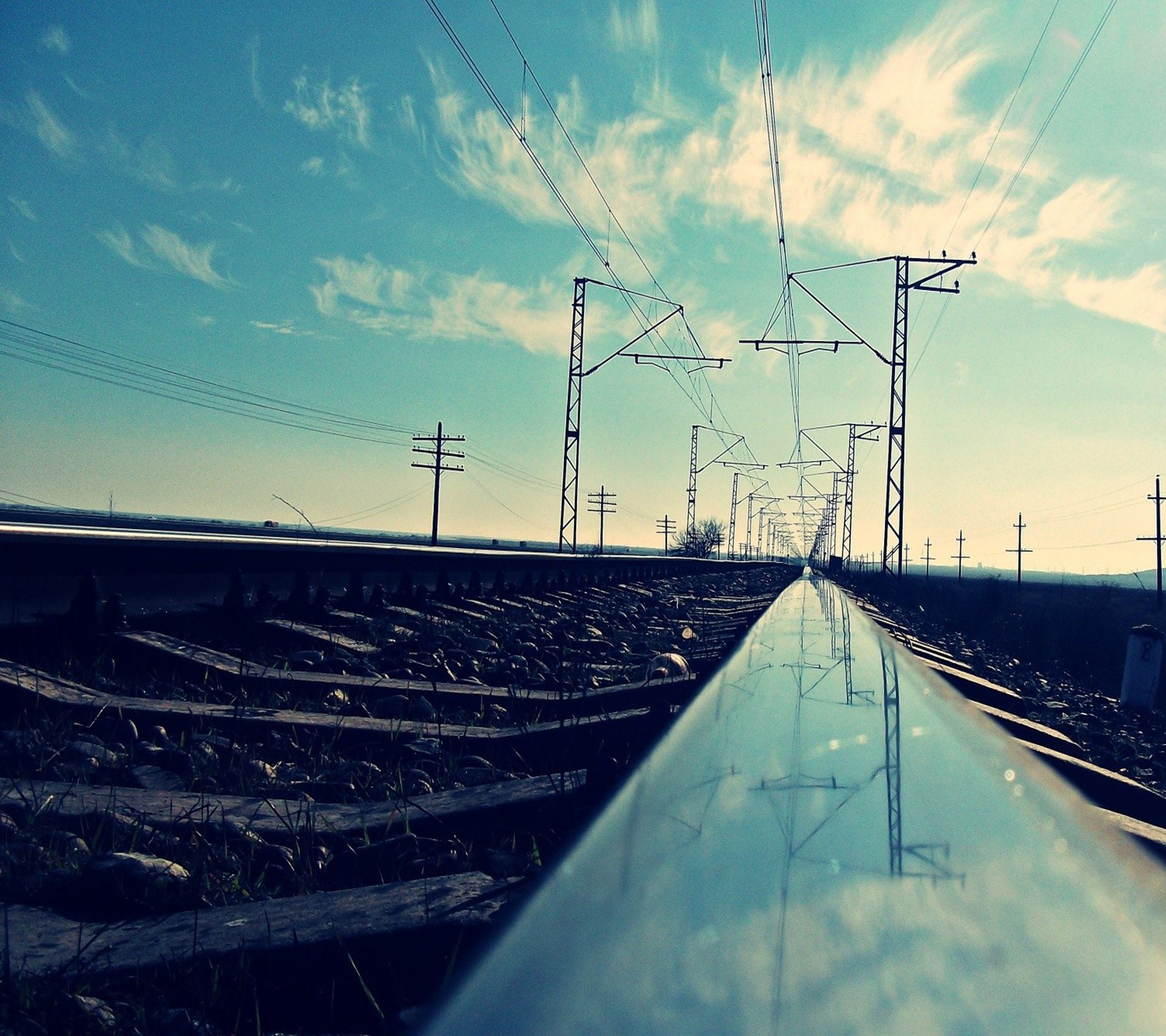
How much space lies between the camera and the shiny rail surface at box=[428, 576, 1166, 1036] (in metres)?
0.67

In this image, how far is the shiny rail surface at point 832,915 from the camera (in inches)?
26.5

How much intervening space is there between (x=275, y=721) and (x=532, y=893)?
7.81ft

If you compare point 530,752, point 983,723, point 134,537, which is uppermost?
point 134,537

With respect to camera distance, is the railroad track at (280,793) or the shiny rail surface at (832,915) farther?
the railroad track at (280,793)

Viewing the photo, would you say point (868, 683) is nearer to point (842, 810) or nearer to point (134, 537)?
point (842, 810)

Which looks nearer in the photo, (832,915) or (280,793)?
(832,915)

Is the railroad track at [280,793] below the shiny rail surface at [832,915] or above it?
below

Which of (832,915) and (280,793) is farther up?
(832,915)

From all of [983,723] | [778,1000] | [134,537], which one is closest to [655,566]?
[134,537]

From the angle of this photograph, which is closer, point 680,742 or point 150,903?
point 150,903

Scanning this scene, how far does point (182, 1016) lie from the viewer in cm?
117

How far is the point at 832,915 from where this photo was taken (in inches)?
32.3

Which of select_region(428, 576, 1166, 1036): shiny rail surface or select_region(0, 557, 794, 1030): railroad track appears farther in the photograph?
select_region(0, 557, 794, 1030): railroad track

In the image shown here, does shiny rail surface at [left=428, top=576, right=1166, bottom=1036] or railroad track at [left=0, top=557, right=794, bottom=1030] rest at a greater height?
shiny rail surface at [left=428, top=576, right=1166, bottom=1036]
